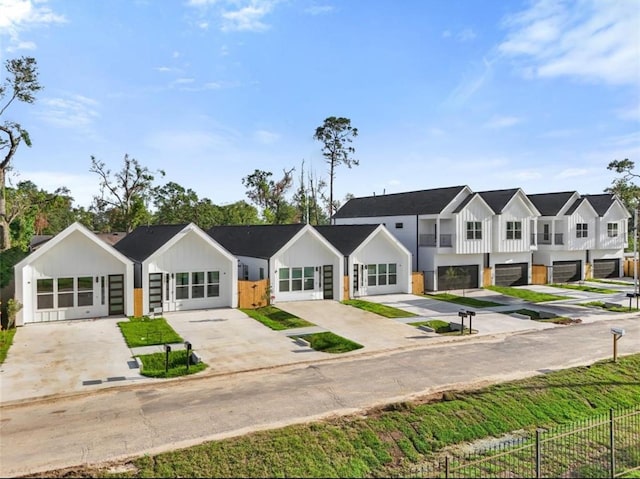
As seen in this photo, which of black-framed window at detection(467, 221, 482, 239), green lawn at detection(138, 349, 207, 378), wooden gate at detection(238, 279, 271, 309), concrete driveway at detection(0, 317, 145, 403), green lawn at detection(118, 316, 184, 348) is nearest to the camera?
concrete driveway at detection(0, 317, 145, 403)

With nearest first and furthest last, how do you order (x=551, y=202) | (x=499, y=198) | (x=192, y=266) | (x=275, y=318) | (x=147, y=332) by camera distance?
(x=147, y=332) → (x=275, y=318) → (x=192, y=266) → (x=499, y=198) → (x=551, y=202)

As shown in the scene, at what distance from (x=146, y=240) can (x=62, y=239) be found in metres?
5.98

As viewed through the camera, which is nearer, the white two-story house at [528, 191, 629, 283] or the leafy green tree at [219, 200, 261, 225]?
the white two-story house at [528, 191, 629, 283]

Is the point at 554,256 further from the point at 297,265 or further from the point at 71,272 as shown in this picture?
the point at 71,272

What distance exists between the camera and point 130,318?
22.3 meters

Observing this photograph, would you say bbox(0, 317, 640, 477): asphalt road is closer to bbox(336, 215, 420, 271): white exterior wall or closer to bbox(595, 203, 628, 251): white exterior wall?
bbox(336, 215, 420, 271): white exterior wall

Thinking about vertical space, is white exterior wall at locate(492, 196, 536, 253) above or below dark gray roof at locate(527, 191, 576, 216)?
below

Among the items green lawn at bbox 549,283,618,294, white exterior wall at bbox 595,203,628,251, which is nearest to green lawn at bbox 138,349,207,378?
green lawn at bbox 549,283,618,294

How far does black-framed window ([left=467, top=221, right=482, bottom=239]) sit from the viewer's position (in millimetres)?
33562

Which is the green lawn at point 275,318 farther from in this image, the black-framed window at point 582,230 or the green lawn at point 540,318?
the black-framed window at point 582,230

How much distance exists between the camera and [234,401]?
12102 millimetres

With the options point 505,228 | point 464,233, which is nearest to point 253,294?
point 464,233

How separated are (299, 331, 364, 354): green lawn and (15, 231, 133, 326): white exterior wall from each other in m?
9.65

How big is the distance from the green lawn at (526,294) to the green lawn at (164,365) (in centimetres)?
2229
